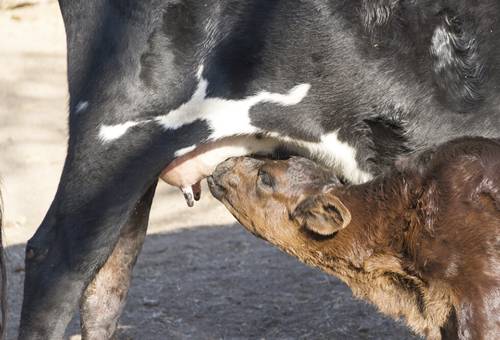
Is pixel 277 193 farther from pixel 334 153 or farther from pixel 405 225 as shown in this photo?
pixel 405 225

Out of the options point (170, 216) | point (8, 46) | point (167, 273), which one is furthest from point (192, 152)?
point (8, 46)

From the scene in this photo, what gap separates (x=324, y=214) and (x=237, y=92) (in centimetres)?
63

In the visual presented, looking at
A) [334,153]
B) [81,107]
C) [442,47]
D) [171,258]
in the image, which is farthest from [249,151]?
[171,258]

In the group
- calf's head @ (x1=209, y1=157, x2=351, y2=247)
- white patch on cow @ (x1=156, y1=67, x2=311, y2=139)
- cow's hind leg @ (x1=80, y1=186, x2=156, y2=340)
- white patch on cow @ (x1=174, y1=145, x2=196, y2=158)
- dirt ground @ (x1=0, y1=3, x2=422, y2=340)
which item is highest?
white patch on cow @ (x1=156, y1=67, x2=311, y2=139)

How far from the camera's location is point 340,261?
5090mm

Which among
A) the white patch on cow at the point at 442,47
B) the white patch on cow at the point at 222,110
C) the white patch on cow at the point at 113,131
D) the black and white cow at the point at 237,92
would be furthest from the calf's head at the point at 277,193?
the white patch on cow at the point at 442,47

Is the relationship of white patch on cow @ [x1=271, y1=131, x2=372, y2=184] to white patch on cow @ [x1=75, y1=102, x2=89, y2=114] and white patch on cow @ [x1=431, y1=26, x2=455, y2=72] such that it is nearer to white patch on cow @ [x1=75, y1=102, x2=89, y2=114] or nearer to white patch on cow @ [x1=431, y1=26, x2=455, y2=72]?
white patch on cow @ [x1=431, y1=26, x2=455, y2=72]

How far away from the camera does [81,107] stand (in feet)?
16.2

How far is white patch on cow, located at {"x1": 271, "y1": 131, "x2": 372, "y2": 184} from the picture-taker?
17.1ft

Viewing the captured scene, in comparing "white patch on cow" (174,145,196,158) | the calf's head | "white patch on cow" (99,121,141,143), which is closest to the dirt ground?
the calf's head

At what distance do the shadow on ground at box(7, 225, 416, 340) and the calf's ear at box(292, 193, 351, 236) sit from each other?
1.64 metres

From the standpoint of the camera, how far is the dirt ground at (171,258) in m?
6.61

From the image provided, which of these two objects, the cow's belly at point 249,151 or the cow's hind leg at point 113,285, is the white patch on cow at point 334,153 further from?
the cow's hind leg at point 113,285

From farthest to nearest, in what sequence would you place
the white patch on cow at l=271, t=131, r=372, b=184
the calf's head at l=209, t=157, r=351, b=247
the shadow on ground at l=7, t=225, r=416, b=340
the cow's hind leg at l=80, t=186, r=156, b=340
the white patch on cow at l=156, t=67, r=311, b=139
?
1. the shadow on ground at l=7, t=225, r=416, b=340
2. the cow's hind leg at l=80, t=186, r=156, b=340
3. the white patch on cow at l=271, t=131, r=372, b=184
4. the calf's head at l=209, t=157, r=351, b=247
5. the white patch on cow at l=156, t=67, r=311, b=139
